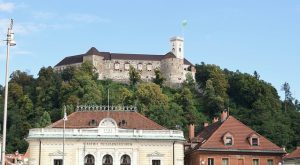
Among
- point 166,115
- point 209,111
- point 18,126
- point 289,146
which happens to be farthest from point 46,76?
point 289,146

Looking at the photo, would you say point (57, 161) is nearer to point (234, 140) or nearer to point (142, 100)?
point (234, 140)

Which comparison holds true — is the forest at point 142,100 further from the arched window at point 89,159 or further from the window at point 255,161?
the arched window at point 89,159

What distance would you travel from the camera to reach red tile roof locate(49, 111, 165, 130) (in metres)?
75.2

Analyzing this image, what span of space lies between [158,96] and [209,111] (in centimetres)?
2097

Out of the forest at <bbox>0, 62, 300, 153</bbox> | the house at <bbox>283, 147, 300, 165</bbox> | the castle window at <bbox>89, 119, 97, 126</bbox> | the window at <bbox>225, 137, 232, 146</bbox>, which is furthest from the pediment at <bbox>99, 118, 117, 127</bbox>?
the forest at <bbox>0, 62, 300, 153</bbox>

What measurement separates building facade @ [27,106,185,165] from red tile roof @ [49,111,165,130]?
0.23 meters

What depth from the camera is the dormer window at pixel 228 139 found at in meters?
75.2

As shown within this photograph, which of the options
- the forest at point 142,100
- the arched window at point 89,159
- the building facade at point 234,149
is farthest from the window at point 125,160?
the forest at point 142,100

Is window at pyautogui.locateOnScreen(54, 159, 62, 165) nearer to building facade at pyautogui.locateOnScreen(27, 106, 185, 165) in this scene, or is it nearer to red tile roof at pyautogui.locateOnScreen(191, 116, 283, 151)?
building facade at pyautogui.locateOnScreen(27, 106, 185, 165)

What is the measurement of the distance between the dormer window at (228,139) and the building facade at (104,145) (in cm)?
517

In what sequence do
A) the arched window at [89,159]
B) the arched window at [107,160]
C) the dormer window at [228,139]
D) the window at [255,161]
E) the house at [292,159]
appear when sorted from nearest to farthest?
the arched window at [89,159], the arched window at [107,160], the dormer window at [228,139], the window at [255,161], the house at [292,159]

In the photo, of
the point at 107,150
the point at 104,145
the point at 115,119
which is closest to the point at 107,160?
the point at 107,150

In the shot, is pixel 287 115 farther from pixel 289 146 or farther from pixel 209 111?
pixel 209 111

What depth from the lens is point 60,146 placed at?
2815 inches
